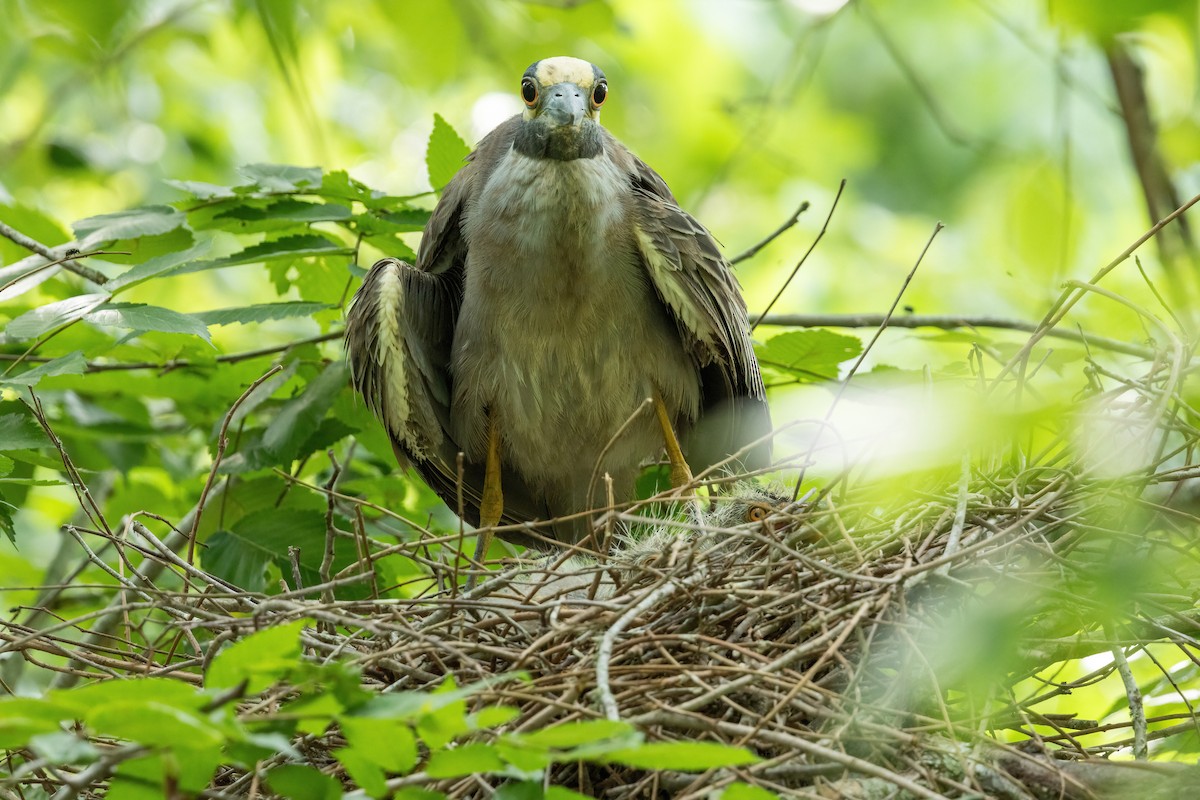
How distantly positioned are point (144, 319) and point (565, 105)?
4.51 ft

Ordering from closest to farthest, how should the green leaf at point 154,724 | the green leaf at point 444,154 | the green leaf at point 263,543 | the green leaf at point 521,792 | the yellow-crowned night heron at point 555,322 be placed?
the green leaf at point 154,724 < the green leaf at point 521,792 < the green leaf at point 263,543 < the yellow-crowned night heron at point 555,322 < the green leaf at point 444,154

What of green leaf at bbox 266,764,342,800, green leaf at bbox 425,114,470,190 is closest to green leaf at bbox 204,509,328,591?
green leaf at bbox 425,114,470,190

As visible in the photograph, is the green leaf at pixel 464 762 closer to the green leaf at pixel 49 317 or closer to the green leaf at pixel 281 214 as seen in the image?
the green leaf at pixel 49 317

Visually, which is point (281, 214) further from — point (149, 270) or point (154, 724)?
point (154, 724)

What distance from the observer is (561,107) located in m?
3.32

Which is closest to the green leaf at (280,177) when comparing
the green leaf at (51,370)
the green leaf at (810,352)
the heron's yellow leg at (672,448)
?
the green leaf at (51,370)

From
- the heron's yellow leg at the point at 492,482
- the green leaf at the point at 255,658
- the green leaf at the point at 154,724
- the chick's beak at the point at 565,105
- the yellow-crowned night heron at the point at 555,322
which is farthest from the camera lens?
the heron's yellow leg at the point at 492,482

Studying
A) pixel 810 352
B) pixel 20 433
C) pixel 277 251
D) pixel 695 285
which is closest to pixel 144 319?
pixel 20 433

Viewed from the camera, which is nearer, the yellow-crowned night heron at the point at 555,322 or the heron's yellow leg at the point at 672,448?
the yellow-crowned night heron at the point at 555,322

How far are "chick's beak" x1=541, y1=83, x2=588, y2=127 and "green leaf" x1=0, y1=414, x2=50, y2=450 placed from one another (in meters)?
1.63

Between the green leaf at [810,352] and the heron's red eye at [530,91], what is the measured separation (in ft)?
3.35

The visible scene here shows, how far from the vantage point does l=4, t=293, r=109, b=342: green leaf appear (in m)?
2.57

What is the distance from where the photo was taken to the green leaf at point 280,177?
3.32 meters

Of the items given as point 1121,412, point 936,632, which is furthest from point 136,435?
point 1121,412
